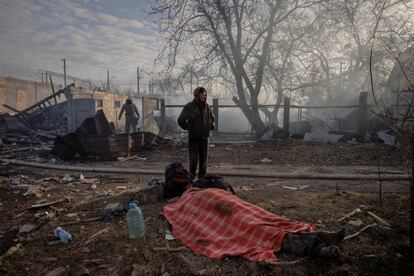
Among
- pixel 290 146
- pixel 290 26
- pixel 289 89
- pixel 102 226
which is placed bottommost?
pixel 102 226

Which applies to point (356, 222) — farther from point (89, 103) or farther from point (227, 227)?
point (89, 103)

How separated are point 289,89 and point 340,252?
57.6ft

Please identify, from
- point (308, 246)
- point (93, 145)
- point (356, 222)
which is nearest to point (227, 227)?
point (308, 246)

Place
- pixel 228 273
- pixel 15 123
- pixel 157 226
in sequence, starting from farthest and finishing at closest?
pixel 15 123, pixel 157 226, pixel 228 273

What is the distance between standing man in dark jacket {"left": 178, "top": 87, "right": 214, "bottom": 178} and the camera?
5.98 meters

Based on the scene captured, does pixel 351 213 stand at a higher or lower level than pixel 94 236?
higher

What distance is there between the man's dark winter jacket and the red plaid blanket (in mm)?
1949

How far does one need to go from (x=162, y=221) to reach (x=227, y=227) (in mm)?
1100

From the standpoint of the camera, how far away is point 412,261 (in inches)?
117

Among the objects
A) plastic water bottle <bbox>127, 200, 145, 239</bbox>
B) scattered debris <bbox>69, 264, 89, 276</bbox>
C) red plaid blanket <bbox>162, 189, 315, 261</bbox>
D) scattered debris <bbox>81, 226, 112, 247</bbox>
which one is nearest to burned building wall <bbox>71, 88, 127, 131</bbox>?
scattered debris <bbox>81, 226, 112, 247</bbox>

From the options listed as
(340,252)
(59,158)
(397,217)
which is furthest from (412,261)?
(59,158)

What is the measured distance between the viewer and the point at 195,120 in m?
5.98

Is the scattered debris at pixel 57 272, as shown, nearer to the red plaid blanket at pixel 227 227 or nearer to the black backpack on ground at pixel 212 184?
the red plaid blanket at pixel 227 227

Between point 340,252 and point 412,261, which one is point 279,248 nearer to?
point 340,252
